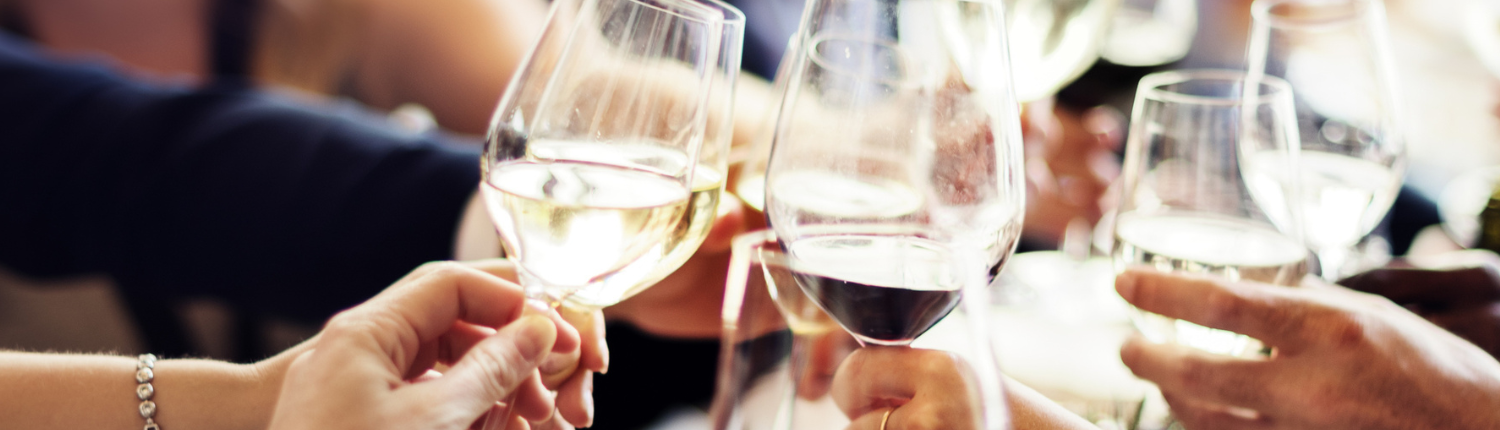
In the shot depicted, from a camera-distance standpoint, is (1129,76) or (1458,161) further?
(1458,161)

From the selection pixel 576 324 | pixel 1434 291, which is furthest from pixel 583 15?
pixel 1434 291

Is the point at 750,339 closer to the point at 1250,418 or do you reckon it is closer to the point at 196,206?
the point at 1250,418

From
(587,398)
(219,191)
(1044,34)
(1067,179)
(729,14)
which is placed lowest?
(1067,179)

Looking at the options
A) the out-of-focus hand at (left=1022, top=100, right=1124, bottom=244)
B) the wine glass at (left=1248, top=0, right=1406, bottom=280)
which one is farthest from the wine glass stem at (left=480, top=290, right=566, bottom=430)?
the out-of-focus hand at (left=1022, top=100, right=1124, bottom=244)

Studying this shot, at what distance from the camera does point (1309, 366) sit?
64cm

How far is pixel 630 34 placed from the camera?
489 mm

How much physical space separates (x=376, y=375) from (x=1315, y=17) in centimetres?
100

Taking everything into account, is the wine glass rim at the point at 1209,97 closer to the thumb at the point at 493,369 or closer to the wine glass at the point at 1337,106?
the wine glass at the point at 1337,106

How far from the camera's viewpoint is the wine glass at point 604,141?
0.48 metres

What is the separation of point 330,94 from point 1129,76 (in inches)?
71.3

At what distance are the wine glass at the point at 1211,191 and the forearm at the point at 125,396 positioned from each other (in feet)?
2.09

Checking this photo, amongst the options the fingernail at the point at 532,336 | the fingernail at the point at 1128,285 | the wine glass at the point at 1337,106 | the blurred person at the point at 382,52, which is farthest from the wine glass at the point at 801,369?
the blurred person at the point at 382,52

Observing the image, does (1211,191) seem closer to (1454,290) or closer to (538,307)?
(1454,290)

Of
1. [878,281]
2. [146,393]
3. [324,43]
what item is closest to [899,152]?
[878,281]
